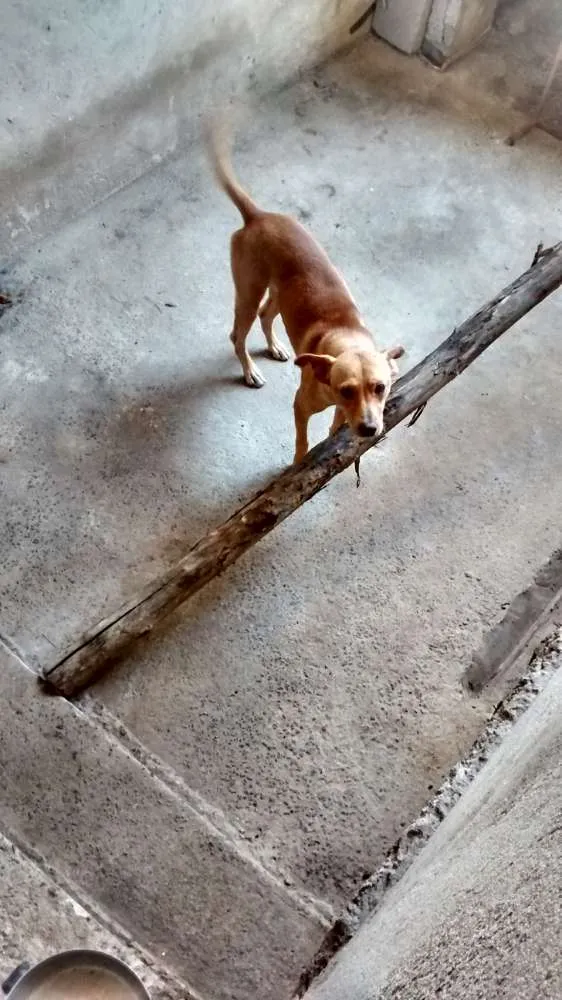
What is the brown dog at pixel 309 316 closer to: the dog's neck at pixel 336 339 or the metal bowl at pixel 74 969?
the dog's neck at pixel 336 339

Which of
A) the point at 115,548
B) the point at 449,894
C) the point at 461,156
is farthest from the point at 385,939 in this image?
the point at 461,156

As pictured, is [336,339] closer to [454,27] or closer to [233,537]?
[233,537]

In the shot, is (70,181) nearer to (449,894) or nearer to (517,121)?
(517,121)

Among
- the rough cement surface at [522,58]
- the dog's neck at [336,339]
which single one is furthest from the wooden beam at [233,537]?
the rough cement surface at [522,58]

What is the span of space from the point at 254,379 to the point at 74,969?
2.65 meters

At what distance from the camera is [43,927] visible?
2305mm


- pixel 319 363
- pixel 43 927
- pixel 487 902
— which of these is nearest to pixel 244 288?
pixel 319 363

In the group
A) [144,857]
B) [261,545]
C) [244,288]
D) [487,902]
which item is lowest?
[261,545]

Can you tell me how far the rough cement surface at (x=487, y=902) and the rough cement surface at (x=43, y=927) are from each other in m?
0.48

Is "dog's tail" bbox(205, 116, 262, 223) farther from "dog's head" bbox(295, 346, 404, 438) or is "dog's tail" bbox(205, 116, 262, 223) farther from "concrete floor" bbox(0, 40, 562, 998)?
"dog's head" bbox(295, 346, 404, 438)

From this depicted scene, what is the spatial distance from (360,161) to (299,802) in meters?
3.58

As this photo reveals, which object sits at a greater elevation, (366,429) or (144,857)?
(366,429)

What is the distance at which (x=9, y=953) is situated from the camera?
87.7 inches

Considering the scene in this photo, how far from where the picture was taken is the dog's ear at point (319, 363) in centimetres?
317
